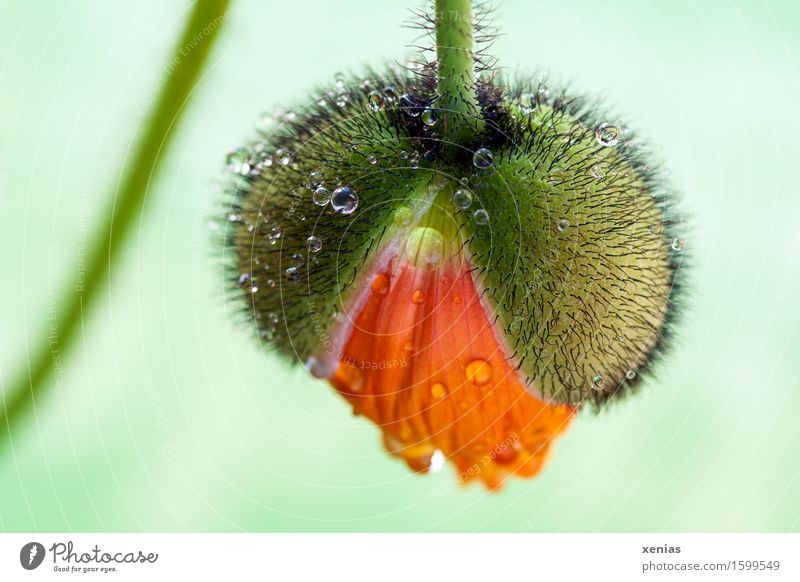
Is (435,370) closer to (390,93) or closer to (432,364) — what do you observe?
(432,364)

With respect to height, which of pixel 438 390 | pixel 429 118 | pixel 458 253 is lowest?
pixel 438 390

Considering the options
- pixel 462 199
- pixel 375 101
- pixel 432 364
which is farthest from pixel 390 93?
pixel 432 364

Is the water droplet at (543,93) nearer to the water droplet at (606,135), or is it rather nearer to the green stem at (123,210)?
the water droplet at (606,135)

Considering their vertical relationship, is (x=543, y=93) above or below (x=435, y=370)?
above

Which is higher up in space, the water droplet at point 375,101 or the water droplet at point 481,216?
the water droplet at point 375,101

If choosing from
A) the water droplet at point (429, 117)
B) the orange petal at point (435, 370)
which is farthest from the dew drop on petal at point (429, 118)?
the orange petal at point (435, 370)
